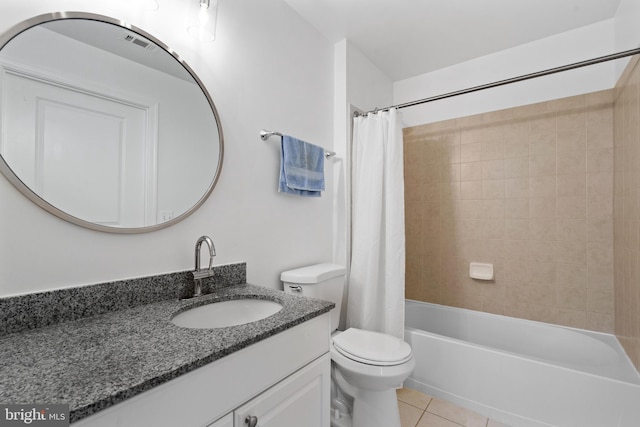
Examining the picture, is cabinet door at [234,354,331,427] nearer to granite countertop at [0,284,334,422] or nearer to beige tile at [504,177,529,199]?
granite countertop at [0,284,334,422]

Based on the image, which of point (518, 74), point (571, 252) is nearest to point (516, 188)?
point (571, 252)

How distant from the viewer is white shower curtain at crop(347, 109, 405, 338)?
2.04 meters

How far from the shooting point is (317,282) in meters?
1.64

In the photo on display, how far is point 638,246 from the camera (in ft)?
5.01

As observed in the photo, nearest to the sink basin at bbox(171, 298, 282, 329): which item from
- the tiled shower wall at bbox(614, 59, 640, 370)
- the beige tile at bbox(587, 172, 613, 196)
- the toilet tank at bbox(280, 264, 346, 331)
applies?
the toilet tank at bbox(280, 264, 346, 331)

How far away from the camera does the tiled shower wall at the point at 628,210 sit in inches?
61.8

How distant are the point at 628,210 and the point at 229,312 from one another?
2252 mm

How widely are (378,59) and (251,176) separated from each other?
5.60 ft

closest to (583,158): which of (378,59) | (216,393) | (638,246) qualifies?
(638,246)

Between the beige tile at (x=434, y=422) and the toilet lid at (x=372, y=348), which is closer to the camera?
the toilet lid at (x=372, y=348)

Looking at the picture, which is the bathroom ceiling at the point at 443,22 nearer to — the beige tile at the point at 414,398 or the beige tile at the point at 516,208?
the beige tile at the point at 516,208

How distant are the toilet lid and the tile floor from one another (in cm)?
53

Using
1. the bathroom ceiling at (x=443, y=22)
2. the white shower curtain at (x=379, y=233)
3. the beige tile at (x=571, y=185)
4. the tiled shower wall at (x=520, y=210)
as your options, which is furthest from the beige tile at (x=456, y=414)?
the bathroom ceiling at (x=443, y=22)

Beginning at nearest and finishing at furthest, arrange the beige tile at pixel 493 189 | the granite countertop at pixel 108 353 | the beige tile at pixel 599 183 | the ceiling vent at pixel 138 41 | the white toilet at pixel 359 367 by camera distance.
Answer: the granite countertop at pixel 108 353 → the ceiling vent at pixel 138 41 → the white toilet at pixel 359 367 → the beige tile at pixel 599 183 → the beige tile at pixel 493 189
